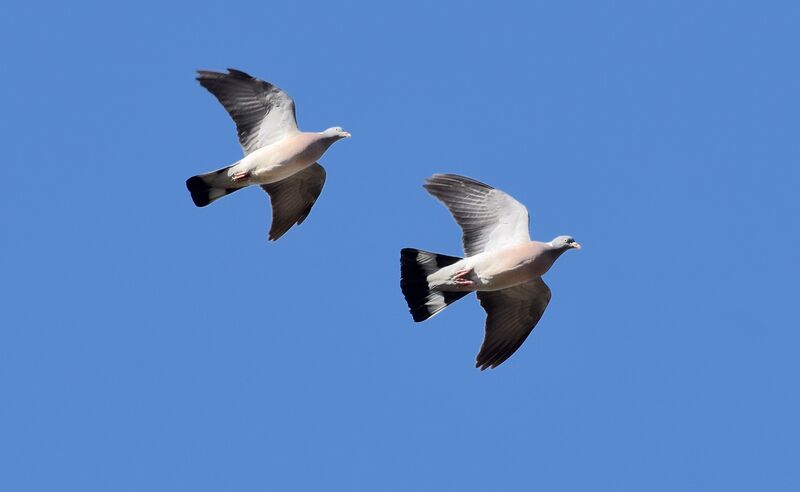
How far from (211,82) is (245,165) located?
1.08m

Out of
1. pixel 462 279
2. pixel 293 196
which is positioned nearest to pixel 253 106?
pixel 293 196

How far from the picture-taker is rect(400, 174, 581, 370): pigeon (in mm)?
15289

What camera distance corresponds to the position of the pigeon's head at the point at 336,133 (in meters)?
16.5

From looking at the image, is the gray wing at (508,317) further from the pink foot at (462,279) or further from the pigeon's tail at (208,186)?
the pigeon's tail at (208,186)

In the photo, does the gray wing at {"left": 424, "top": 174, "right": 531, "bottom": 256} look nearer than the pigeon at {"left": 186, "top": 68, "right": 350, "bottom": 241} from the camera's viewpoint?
Yes

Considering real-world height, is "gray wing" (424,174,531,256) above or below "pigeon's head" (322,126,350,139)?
below

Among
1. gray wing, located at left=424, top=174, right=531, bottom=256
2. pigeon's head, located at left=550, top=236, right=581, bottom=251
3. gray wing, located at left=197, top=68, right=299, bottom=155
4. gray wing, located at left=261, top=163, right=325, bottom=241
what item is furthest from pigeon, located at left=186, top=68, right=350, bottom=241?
pigeon's head, located at left=550, top=236, right=581, bottom=251

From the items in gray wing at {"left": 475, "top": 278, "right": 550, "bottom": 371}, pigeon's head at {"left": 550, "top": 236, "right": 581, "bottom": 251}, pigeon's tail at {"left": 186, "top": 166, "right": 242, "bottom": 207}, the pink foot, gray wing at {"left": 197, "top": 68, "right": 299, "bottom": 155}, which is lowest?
gray wing at {"left": 475, "top": 278, "right": 550, "bottom": 371}

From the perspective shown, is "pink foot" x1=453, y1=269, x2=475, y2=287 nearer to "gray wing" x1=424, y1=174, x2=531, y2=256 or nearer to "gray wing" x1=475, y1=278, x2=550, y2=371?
"gray wing" x1=424, y1=174, x2=531, y2=256

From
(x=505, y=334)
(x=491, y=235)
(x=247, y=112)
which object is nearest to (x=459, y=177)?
(x=491, y=235)

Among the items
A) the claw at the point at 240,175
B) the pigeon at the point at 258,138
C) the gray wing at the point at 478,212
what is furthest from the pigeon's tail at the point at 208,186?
the gray wing at the point at 478,212

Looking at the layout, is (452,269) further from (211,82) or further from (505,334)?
(211,82)

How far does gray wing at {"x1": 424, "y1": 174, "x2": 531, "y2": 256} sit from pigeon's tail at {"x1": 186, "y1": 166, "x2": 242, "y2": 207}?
265 centimetres

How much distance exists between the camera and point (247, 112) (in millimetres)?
16734
